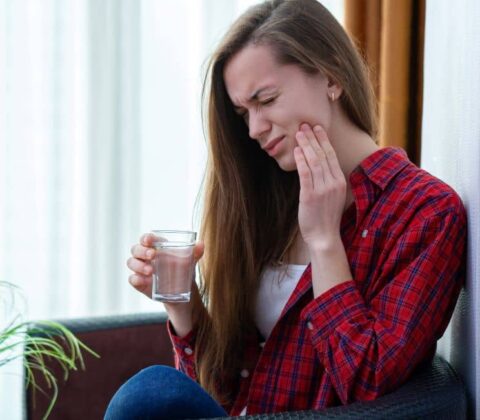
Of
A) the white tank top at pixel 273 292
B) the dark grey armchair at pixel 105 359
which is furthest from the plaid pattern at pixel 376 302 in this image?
the dark grey armchair at pixel 105 359

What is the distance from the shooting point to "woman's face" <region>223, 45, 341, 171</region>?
1.27 meters

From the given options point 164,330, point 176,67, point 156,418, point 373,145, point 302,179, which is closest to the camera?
point 156,418

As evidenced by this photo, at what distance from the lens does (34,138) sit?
2104 millimetres

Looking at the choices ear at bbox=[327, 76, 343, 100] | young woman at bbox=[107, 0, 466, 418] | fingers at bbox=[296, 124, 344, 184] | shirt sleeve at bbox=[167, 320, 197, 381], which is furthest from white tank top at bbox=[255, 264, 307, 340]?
ear at bbox=[327, 76, 343, 100]

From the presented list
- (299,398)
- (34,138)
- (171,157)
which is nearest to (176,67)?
(171,157)

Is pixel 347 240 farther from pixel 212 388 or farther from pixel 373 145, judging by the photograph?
pixel 212 388

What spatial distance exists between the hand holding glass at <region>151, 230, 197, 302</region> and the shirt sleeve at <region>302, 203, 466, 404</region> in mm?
243

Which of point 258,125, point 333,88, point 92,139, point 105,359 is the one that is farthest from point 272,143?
point 92,139

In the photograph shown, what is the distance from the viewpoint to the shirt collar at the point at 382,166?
1.22 meters

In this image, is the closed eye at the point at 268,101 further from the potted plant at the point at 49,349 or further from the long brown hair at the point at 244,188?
the potted plant at the point at 49,349

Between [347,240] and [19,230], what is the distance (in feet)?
4.01

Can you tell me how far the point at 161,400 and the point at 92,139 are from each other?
1.31m

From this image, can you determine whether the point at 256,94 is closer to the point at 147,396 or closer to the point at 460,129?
the point at 460,129

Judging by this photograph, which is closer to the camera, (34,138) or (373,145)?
(373,145)
